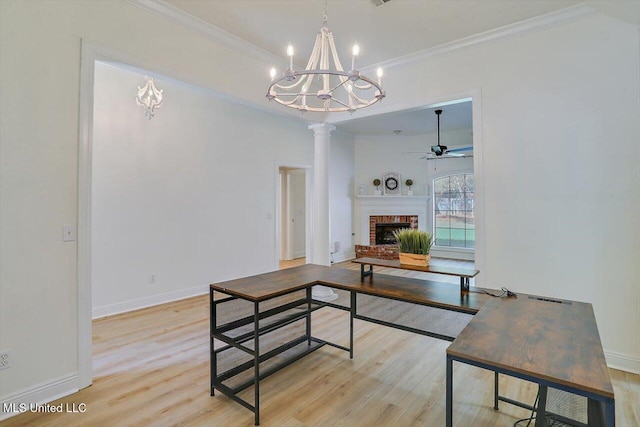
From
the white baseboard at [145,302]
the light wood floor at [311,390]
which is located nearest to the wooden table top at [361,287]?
the light wood floor at [311,390]

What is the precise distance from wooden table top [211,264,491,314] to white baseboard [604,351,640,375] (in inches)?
63.8

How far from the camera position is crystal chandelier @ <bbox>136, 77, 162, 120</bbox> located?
147 inches

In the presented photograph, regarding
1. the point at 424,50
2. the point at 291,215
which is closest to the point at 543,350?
the point at 424,50

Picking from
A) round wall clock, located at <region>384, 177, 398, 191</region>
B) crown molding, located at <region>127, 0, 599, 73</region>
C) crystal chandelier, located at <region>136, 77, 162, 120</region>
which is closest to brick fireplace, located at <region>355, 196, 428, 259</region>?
round wall clock, located at <region>384, 177, 398, 191</region>

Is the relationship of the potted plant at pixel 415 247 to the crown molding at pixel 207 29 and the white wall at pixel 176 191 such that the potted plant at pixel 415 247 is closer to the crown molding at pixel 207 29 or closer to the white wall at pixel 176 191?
the white wall at pixel 176 191

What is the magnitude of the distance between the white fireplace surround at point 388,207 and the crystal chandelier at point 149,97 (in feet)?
17.0

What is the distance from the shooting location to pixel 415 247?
95.7 inches

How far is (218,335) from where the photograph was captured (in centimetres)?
218

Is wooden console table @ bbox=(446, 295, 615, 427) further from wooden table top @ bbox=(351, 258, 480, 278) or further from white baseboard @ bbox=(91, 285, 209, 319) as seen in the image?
white baseboard @ bbox=(91, 285, 209, 319)

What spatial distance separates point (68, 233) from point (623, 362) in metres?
4.38

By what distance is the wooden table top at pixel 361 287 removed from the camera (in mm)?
1975

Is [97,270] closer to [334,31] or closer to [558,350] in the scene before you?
[334,31]

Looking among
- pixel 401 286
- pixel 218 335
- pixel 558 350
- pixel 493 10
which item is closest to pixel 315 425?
pixel 218 335

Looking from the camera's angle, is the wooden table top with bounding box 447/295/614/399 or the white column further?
the white column
